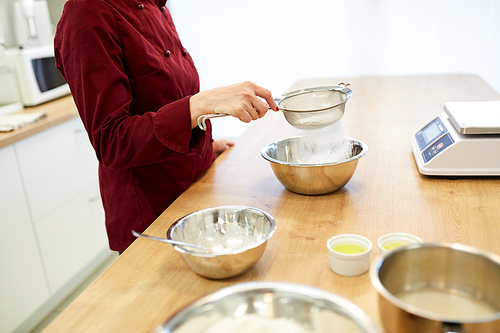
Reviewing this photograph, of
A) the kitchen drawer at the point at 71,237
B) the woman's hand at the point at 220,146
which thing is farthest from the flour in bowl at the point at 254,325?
the kitchen drawer at the point at 71,237

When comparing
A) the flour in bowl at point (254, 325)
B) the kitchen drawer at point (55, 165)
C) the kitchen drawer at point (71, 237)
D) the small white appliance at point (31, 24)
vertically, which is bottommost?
the kitchen drawer at point (71, 237)

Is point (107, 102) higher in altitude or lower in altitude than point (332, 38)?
higher

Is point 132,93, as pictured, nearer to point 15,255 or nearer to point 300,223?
point 300,223

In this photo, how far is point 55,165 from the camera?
2176 mm

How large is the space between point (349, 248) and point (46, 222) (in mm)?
1732

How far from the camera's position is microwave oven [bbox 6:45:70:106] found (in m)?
2.27

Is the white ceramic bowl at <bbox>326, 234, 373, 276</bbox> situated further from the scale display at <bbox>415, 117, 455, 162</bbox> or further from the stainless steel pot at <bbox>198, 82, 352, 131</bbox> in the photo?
the scale display at <bbox>415, 117, 455, 162</bbox>

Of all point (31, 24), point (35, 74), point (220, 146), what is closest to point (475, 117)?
point (220, 146)

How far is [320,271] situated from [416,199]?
1.33 feet

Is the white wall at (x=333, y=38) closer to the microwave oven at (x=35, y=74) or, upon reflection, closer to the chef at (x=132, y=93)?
the microwave oven at (x=35, y=74)

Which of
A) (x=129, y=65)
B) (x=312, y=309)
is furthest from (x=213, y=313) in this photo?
(x=129, y=65)

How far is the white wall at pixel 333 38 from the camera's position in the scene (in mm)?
3566

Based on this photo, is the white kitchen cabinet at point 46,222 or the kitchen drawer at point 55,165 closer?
the white kitchen cabinet at point 46,222

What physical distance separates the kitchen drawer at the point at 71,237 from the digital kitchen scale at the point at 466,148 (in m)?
1.72
